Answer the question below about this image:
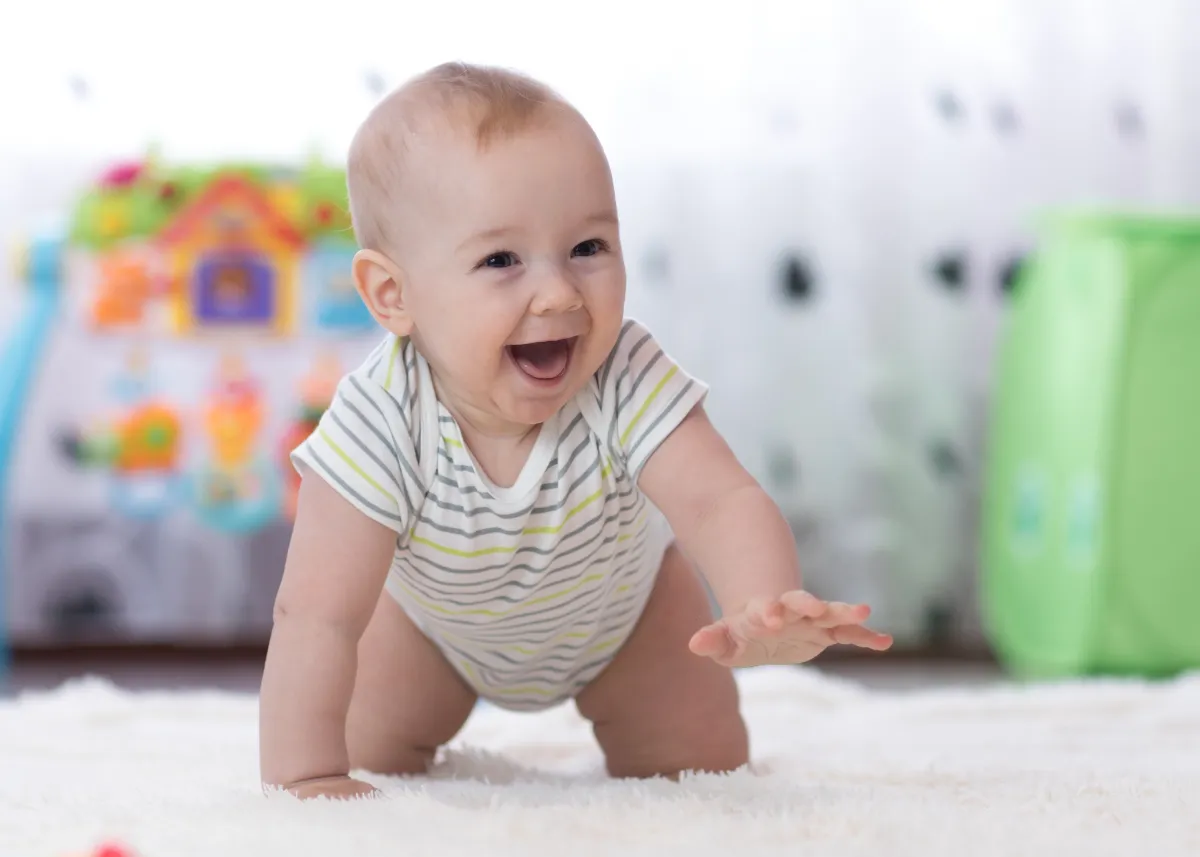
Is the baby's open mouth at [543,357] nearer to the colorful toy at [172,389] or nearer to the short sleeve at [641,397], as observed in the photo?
the short sleeve at [641,397]

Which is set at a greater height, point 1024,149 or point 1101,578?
point 1024,149

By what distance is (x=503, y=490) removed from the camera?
828mm

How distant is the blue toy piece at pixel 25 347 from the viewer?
1704 mm

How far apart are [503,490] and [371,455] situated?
0.26 ft

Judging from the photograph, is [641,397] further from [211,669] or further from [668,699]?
[211,669]

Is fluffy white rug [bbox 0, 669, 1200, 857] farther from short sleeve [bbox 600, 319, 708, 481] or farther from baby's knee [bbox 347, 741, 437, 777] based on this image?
short sleeve [bbox 600, 319, 708, 481]

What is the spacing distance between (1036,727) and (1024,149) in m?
1.16

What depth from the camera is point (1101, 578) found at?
1.67 metres

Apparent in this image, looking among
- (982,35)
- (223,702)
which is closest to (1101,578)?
(982,35)

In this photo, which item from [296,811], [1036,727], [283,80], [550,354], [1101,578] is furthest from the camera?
[283,80]

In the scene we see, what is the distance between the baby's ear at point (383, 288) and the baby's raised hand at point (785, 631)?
0.27 meters

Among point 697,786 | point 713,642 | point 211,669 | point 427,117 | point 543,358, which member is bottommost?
point 211,669

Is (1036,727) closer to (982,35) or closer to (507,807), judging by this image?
(507,807)

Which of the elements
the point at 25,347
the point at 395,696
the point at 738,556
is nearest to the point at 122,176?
the point at 25,347
